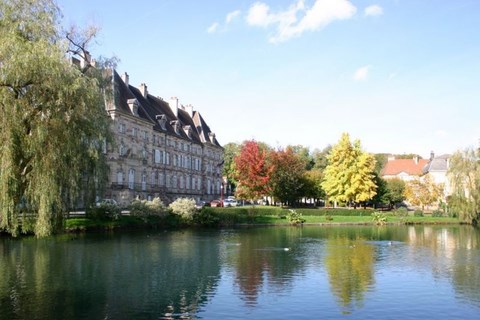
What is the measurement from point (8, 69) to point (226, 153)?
289ft

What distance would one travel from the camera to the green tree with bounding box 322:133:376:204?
62.3m

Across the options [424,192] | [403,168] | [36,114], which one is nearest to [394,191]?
[424,192]

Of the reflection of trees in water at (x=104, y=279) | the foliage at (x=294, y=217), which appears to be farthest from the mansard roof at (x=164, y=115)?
the reflection of trees in water at (x=104, y=279)

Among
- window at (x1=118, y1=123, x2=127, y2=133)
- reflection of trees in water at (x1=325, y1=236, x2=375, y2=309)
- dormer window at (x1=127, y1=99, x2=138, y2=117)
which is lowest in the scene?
reflection of trees in water at (x1=325, y1=236, x2=375, y2=309)

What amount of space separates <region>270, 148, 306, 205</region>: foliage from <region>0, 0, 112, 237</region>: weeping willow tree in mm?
42082

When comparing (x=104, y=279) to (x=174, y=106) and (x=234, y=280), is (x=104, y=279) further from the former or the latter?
(x=174, y=106)

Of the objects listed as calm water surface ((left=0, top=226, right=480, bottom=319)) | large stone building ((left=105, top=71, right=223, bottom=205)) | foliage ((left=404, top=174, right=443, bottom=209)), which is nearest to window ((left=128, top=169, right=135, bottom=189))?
large stone building ((left=105, top=71, right=223, bottom=205))

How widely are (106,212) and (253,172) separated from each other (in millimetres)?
24556

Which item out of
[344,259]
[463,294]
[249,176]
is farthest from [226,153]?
[463,294]

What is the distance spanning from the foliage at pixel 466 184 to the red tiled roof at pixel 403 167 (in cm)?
4264

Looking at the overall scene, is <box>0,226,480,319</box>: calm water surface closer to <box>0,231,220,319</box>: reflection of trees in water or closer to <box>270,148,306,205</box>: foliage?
Answer: <box>0,231,220,319</box>: reflection of trees in water

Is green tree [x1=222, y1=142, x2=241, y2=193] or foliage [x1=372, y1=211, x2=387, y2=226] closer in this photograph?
foliage [x1=372, y1=211, x2=387, y2=226]

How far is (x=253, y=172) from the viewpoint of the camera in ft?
201

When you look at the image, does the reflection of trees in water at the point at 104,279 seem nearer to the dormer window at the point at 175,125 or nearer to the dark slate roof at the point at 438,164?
the dormer window at the point at 175,125
